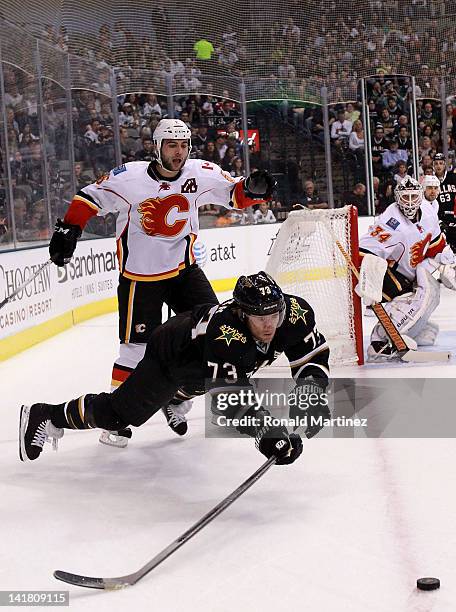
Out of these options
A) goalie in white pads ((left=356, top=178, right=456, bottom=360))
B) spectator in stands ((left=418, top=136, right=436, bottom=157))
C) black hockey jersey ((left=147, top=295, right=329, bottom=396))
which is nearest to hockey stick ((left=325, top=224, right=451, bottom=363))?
goalie in white pads ((left=356, top=178, right=456, bottom=360))

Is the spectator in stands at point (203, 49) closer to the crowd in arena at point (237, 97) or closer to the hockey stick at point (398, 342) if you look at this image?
the crowd in arena at point (237, 97)

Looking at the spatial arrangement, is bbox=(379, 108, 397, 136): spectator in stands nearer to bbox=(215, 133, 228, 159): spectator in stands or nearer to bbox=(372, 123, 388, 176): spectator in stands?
bbox=(372, 123, 388, 176): spectator in stands

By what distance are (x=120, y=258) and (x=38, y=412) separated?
81 cm

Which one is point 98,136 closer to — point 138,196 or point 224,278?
point 224,278

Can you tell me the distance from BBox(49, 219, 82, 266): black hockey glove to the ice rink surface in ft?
2.39

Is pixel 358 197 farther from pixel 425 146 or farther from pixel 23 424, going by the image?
pixel 23 424

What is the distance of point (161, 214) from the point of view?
12.8ft

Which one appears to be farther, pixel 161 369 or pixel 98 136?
pixel 98 136

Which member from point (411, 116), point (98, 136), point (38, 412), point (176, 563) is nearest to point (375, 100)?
point (411, 116)

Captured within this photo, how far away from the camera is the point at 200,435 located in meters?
3.97

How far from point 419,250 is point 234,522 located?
307cm

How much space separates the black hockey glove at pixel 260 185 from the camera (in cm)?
388

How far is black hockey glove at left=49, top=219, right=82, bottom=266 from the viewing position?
12.6 ft

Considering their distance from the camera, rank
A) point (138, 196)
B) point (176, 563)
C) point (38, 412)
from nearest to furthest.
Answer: point (176, 563) → point (38, 412) → point (138, 196)
